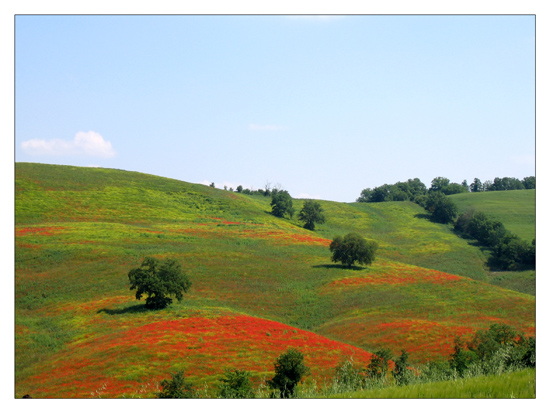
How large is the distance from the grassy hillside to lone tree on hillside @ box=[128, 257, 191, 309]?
75.9m

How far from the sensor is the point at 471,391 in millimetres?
10273

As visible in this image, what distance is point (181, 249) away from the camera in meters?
68.3

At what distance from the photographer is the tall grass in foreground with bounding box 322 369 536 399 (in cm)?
1020

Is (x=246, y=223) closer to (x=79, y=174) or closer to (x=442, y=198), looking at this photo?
(x=79, y=174)

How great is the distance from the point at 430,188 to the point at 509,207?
5747 cm

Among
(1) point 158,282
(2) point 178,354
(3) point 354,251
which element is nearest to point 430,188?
(3) point 354,251

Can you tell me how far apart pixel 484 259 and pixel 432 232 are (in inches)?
847

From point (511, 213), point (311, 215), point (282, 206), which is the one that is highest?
point (282, 206)

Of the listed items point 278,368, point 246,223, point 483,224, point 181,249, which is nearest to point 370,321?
point 278,368

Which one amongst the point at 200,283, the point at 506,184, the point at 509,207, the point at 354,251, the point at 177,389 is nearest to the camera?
the point at 177,389

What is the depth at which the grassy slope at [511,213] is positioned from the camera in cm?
7506

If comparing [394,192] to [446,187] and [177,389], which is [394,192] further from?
[177,389]

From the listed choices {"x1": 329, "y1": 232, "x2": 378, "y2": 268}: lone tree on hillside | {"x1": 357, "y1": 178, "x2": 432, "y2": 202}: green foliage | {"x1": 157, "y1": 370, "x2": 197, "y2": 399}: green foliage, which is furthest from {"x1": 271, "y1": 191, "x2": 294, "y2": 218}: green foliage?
{"x1": 157, "y1": 370, "x2": 197, "y2": 399}: green foliage

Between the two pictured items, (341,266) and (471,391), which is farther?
(341,266)
